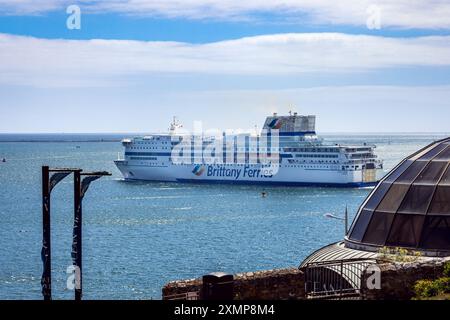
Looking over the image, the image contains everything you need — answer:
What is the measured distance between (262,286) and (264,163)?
101 m

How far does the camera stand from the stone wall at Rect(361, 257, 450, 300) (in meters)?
12.8

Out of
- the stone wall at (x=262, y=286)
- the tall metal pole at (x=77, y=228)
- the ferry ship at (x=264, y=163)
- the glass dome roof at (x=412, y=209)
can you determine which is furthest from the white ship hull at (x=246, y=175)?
the stone wall at (x=262, y=286)

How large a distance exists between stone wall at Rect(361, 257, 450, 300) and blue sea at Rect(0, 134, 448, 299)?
2411 cm

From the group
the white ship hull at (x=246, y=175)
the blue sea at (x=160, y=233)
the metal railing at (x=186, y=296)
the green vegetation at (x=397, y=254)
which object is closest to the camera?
the metal railing at (x=186, y=296)

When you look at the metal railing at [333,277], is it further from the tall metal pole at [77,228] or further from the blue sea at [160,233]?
the blue sea at [160,233]

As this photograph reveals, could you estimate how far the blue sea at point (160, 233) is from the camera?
136ft

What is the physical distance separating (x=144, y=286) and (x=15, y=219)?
34766 millimetres

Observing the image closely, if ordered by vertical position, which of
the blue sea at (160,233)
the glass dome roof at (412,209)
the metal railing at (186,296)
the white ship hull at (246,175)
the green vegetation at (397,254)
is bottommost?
the blue sea at (160,233)

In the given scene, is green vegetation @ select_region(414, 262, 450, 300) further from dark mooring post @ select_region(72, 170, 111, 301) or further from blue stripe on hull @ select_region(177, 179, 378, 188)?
blue stripe on hull @ select_region(177, 179, 378, 188)

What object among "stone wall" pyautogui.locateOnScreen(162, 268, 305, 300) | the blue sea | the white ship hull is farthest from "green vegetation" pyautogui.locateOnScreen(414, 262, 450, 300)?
the white ship hull

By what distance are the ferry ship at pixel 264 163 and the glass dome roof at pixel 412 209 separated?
91.0 meters
